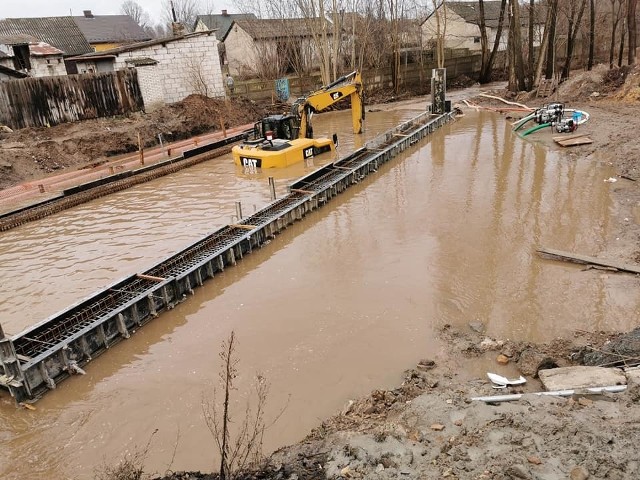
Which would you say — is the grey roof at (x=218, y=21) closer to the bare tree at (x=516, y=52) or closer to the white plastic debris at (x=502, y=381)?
the bare tree at (x=516, y=52)

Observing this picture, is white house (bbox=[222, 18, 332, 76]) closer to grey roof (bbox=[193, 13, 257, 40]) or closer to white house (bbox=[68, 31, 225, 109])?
white house (bbox=[68, 31, 225, 109])

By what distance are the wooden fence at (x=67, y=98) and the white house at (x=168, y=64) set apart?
113 centimetres

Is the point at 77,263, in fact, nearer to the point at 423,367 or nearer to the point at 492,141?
the point at 423,367

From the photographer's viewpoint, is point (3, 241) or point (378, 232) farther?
point (3, 241)

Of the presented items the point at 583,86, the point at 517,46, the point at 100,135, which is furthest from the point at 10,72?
the point at 583,86

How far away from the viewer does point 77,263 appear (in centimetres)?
1163

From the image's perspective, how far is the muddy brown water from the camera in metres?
6.62

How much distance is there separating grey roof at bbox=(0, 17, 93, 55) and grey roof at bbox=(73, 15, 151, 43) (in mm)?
2028

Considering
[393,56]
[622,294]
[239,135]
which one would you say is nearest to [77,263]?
[622,294]

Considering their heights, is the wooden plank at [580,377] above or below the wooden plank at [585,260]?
above

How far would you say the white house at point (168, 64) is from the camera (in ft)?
87.9

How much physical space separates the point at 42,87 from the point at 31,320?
17021 mm

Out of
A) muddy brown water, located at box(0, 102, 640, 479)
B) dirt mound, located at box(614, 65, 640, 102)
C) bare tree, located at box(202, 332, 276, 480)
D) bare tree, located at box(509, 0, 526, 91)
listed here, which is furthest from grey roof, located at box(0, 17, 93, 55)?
bare tree, located at box(202, 332, 276, 480)

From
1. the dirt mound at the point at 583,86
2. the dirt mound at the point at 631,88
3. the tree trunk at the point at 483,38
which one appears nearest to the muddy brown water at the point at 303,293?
the dirt mound at the point at 631,88
